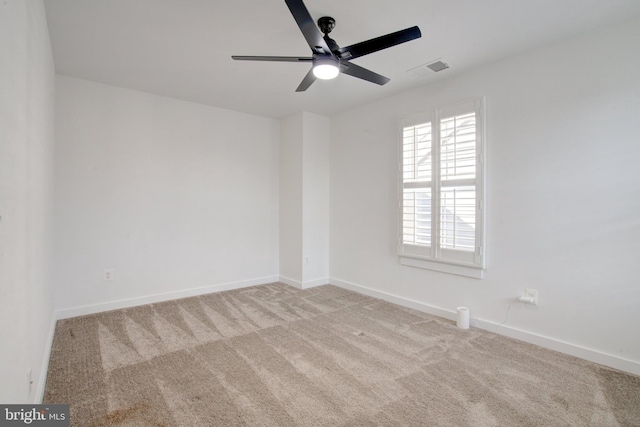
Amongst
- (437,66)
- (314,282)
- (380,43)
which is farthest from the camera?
(314,282)

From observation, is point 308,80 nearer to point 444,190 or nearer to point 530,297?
point 444,190

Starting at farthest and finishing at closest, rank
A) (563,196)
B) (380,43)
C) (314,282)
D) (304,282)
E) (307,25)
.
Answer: (314,282) < (304,282) < (563,196) < (380,43) < (307,25)

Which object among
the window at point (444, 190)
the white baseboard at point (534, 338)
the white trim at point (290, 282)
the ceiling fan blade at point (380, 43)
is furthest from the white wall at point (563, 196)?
the white trim at point (290, 282)

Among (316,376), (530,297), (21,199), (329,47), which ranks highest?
(329,47)

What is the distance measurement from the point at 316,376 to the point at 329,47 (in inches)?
92.5

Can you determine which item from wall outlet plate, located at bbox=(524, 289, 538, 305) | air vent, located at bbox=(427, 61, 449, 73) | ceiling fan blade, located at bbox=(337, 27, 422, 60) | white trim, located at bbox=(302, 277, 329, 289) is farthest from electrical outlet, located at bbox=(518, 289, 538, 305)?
white trim, located at bbox=(302, 277, 329, 289)

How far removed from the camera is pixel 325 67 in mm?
2268

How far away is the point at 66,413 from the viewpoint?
1729mm

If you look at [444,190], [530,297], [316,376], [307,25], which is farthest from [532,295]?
[307,25]

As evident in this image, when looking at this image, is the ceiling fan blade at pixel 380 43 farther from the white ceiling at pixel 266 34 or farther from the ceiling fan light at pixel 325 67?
the white ceiling at pixel 266 34

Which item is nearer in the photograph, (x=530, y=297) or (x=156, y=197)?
(x=530, y=297)

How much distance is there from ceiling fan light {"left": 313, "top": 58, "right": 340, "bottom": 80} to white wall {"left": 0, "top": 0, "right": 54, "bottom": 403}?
1.61 meters

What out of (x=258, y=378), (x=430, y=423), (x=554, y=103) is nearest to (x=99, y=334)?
(x=258, y=378)

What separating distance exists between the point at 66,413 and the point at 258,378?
3.57 ft
